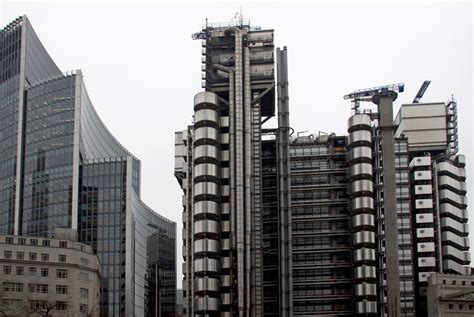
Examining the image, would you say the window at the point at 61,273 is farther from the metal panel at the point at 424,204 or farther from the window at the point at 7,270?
the metal panel at the point at 424,204

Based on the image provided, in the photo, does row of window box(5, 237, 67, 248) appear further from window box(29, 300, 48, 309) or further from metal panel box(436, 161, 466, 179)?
metal panel box(436, 161, 466, 179)

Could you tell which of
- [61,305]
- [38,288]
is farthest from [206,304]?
[38,288]

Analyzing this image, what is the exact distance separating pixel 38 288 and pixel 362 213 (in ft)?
206

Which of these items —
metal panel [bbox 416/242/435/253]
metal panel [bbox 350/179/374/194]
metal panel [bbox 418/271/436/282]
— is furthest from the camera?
metal panel [bbox 416/242/435/253]

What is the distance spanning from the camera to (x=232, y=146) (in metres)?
165

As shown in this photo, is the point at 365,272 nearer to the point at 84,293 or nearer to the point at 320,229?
the point at 320,229

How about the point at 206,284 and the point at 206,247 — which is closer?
the point at 206,284

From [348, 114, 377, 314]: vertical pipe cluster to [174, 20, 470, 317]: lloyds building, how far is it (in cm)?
23

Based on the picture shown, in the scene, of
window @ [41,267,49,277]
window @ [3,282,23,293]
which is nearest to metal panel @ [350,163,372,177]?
window @ [41,267,49,277]

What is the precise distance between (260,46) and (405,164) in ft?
130

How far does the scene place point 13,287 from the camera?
487 ft

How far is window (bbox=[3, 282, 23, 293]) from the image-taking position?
147375 mm

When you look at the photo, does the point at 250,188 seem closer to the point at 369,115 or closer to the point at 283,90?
the point at 283,90

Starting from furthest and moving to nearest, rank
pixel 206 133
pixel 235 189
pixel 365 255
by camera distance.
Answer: pixel 365 255 → pixel 206 133 → pixel 235 189
